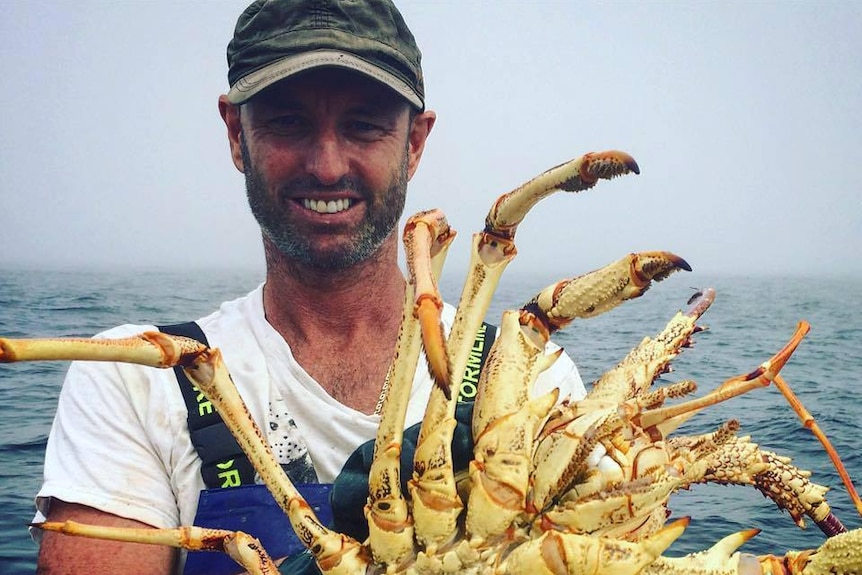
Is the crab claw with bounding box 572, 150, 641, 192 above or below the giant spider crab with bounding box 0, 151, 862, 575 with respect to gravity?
above

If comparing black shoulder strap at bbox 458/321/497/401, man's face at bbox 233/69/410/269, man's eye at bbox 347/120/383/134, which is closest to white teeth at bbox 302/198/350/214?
man's face at bbox 233/69/410/269

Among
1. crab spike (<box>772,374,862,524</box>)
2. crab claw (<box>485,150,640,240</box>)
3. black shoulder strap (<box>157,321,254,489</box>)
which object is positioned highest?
crab claw (<box>485,150,640,240</box>)

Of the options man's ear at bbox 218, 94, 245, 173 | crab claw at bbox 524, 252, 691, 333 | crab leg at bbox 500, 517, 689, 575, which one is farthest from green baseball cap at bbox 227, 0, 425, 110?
crab leg at bbox 500, 517, 689, 575

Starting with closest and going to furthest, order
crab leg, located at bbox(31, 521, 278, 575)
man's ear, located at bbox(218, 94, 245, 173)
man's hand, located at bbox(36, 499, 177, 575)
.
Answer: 1. crab leg, located at bbox(31, 521, 278, 575)
2. man's hand, located at bbox(36, 499, 177, 575)
3. man's ear, located at bbox(218, 94, 245, 173)

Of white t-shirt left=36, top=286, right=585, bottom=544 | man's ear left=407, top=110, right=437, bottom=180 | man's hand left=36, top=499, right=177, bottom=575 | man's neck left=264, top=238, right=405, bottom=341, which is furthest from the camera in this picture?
man's ear left=407, top=110, right=437, bottom=180

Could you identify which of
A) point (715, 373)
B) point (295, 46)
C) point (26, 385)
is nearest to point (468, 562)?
point (295, 46)

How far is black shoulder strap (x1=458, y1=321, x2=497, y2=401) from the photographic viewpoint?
3.02 metres

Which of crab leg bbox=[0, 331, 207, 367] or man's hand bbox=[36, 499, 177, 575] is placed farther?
man's hand bbox=[36, 499, 177, 575]

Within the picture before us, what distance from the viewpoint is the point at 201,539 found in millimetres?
1930

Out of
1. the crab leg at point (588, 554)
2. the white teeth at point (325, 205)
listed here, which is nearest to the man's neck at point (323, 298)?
the white teeth at point (325, 205)

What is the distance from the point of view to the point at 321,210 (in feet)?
10.6

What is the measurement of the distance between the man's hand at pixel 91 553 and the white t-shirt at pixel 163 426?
0.05 metres

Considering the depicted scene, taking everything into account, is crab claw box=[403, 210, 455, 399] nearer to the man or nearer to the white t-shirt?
the white t-shirt

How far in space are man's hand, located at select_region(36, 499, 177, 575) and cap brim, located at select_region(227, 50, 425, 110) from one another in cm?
182
